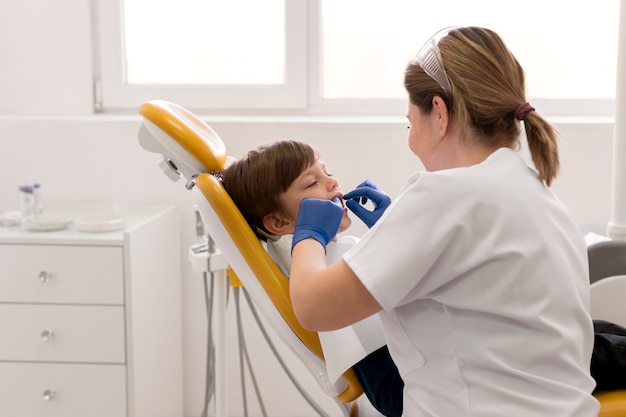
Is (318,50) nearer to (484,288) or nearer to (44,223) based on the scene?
(44,223)

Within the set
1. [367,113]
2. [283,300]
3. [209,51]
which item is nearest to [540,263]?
[283,300]

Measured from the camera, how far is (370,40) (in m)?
2.74

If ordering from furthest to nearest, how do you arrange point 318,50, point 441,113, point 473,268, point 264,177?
1. point 318,50
2. point 264,177
3. point 441,113
4. point 473,268

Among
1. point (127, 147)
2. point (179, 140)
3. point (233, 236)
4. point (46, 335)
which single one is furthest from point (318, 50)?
point (233, 236)

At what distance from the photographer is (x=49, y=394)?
2.21 meters

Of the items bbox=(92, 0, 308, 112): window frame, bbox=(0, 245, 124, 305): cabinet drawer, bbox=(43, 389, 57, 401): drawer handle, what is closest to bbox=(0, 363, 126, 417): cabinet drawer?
bbox=(43, 389, 57, 401): drawer handle

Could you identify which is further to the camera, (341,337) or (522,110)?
(341,337)

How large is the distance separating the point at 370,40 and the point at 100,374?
1.43 metres

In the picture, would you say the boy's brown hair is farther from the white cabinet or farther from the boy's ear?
the white cabinet

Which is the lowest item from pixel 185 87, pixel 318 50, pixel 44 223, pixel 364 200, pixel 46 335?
pixel 46 335

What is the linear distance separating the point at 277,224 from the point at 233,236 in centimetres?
19

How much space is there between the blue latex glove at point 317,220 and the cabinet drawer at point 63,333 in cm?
103

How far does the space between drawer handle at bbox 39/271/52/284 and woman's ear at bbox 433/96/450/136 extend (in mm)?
1332

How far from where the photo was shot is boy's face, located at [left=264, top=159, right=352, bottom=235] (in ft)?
4.94
